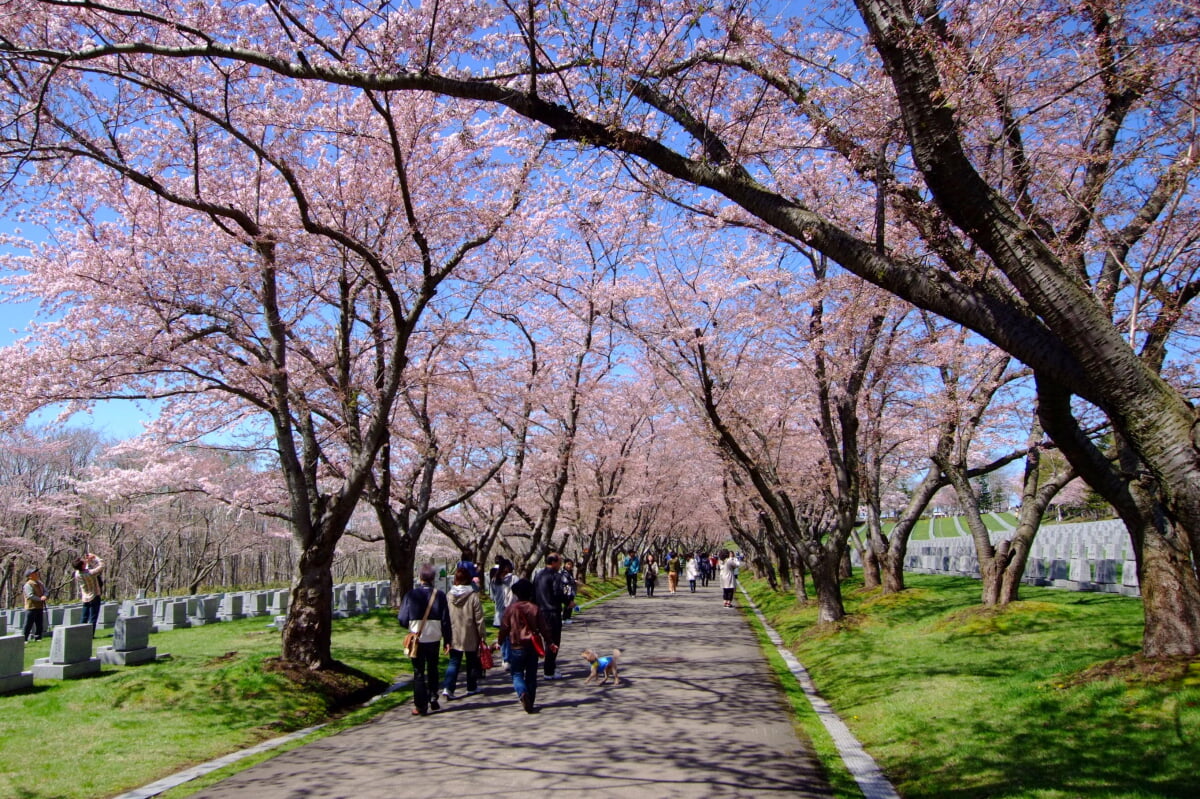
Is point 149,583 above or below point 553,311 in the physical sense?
below

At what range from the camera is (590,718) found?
8.06 metres

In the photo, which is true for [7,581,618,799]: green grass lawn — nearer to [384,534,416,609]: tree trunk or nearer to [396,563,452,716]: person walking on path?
[396,563,452,716]: person walking on path

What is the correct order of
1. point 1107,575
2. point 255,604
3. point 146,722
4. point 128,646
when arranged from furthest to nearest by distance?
point 255,604, point 1107,575, point 128,646, point 146,722

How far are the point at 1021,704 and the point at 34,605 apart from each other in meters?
18.8

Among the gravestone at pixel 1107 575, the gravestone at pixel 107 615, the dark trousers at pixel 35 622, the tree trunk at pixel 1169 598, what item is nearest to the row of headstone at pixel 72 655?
the dark trousers at pixel 35 622

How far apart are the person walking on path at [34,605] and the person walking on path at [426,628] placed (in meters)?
11.3

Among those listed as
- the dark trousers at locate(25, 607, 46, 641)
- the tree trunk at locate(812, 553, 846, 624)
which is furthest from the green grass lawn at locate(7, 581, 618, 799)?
the tree trunk at locate(812, 553, 846, 624)

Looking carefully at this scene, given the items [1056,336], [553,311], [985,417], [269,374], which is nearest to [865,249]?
[1056,336]

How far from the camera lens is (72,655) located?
11.4 meters

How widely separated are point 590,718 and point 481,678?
386 cm

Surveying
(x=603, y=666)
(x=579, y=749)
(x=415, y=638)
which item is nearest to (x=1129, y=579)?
(x=603, y=666)

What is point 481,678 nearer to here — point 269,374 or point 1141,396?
point 269,374

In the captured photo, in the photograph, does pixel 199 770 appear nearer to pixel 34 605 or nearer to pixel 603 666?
pixel 603 666

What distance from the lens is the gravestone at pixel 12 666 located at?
394 inches
